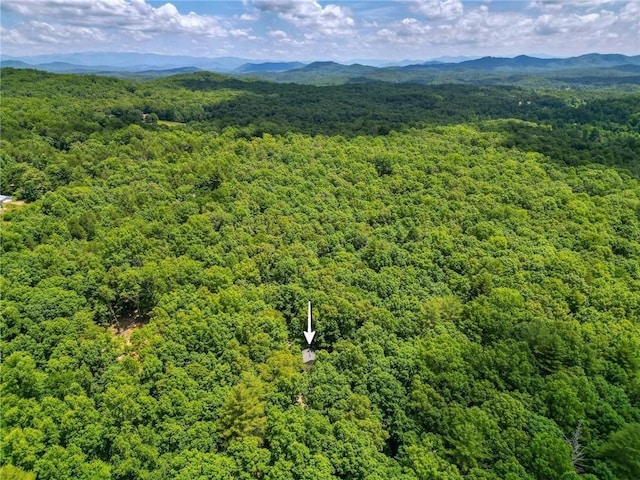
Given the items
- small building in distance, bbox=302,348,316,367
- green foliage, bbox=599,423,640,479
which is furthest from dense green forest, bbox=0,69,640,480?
small building in distance, bbox=302,348,316,367

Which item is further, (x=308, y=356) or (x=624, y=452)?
(x=308, y=356)

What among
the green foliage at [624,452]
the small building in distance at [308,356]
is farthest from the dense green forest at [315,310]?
the small building in distance at [308,356]

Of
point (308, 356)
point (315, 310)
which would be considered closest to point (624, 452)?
point (308, 356)

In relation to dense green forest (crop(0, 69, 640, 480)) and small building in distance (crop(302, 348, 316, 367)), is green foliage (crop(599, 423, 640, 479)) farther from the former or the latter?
small building in distance (crop(302, 348, 316, 367))

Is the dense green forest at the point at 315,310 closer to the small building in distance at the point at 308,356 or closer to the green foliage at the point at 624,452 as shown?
the green foliage at the point at 624,452

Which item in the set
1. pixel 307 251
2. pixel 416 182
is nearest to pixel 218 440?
pixel 307 251

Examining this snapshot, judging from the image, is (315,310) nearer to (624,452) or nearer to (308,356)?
(308,356)
